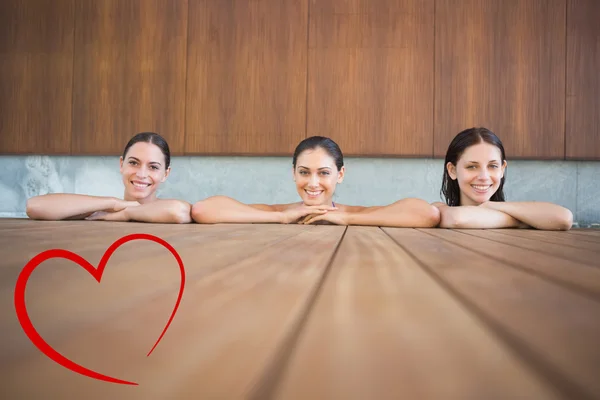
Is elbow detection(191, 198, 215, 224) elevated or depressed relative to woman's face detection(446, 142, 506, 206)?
depressed

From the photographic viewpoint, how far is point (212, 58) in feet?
6.72

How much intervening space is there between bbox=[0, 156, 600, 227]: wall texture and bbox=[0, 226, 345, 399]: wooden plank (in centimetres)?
189

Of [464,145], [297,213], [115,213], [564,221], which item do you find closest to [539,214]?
[564,221]

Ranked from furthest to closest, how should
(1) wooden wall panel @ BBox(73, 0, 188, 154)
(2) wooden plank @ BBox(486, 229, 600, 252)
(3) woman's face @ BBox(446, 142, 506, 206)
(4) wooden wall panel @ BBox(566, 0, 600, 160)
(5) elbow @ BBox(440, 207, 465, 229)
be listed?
(1) wooden wall panel @ BBox(73, 0, 188, 154) → (4) wooden wall panel @ BBox(566, 0, 600, 160) → (3) woman's face @ BBox(446, 142, 506, 206) → (5) elbow @ BBox(440, 207, 465, 229) → (2) wooden plank @ BBox(486, 229, 600, 252)

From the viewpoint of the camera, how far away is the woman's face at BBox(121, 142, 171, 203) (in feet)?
4.54

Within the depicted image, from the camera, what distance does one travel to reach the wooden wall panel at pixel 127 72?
6.76 feet

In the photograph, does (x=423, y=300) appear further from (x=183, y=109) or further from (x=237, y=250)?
(x=183, y=109)

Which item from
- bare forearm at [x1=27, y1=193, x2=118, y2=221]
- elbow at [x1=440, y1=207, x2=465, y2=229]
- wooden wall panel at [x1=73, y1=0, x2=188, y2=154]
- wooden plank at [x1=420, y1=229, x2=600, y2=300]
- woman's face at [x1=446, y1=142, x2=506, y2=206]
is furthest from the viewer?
wooden wall panel at [x1=73, y1=0, x2=188, y2=154]

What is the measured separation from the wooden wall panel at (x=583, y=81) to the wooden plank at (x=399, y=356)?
225 cm

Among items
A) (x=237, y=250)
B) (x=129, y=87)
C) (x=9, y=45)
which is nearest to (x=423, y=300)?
(x=237, y=250)

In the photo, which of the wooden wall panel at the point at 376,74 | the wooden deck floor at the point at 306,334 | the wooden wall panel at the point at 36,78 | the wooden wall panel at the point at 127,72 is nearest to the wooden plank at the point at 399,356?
the wooden deck floor at the point at 306,334

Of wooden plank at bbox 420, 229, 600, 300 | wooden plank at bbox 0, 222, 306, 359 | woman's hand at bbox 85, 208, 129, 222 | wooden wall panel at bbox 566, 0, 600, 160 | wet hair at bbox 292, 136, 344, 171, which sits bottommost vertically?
woman's hand at bbox 85, 208, 129, 222

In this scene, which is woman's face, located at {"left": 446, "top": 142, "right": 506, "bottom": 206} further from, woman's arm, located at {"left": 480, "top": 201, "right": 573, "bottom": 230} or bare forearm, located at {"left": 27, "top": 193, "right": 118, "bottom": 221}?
bare forearm, located at {"left": 27, "top": 193, "right": 118, "bottom": 221}

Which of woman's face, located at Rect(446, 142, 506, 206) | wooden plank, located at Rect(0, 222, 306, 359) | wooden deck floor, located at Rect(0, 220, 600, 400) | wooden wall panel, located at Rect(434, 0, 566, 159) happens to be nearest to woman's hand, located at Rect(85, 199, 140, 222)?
wooden plank, located at Rect(0, 222, 306, 359)
